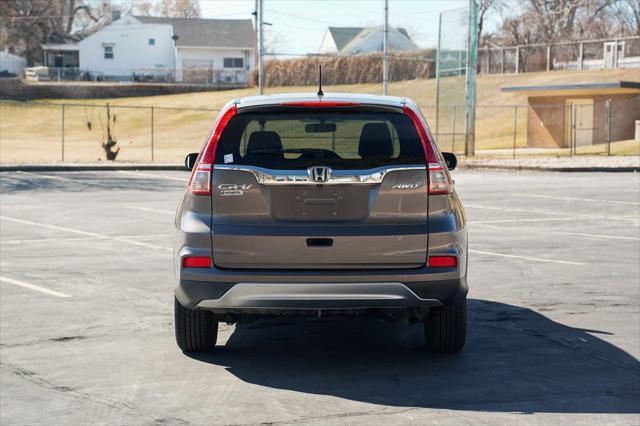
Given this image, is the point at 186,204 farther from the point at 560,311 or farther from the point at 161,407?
the point at 560,311

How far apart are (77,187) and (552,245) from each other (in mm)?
14045

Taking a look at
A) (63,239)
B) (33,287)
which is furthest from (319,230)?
(63,239)

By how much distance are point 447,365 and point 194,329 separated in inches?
68.4

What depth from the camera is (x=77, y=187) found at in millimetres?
24969

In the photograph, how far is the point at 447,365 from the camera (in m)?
7.24

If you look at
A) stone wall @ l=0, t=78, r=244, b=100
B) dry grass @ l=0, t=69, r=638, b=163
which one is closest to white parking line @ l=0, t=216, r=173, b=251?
dry grass @ l=0, t=69, r=638, b=163

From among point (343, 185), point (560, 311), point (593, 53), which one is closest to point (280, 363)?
point (343, 185)

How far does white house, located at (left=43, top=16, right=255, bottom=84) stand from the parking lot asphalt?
86.5 metres

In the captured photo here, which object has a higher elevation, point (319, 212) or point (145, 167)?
point (319, 212)

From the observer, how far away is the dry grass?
162ft

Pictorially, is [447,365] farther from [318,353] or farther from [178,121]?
[178,121]

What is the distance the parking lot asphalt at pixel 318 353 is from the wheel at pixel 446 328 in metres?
0.11

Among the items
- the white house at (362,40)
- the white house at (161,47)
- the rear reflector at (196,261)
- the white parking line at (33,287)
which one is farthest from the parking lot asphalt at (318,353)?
the white house at (161,47)

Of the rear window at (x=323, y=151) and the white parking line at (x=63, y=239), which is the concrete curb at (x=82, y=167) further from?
the rear window at (x=323, y=151)
